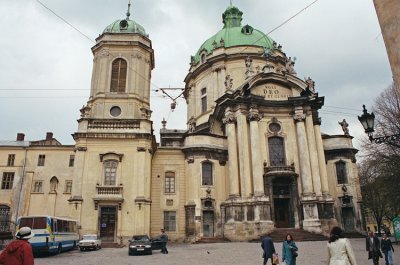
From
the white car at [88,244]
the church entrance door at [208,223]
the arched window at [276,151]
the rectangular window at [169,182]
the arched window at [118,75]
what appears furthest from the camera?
the arched window at [276,151]

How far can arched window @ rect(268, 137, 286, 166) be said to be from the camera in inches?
1355

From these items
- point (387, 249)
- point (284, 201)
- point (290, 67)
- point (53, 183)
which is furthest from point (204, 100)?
point (387, 249)

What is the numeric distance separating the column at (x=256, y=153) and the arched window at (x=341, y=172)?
9325mm

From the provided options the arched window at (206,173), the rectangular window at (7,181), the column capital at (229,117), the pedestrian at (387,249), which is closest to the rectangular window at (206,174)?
the arched window at (206,173)

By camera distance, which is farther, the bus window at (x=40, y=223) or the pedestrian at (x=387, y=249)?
the bus window at (x=40, y=223)

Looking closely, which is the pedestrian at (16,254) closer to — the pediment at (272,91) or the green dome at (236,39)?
the pediment at (272,91)

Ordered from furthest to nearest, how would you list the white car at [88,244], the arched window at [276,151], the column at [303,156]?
the arched window at [276,151], the column at [303,156], the white car at [88,244]

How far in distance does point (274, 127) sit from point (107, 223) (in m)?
19.3

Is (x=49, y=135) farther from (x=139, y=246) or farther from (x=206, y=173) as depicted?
(x=139, y=246)

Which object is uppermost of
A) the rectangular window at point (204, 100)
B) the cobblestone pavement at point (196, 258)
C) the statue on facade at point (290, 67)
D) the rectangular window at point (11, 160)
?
the statue on facade at point (290, 67)

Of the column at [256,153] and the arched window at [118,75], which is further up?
the arched window at [118,75]

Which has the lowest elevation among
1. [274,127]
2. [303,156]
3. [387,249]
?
[387,249]

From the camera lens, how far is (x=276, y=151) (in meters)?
34.8

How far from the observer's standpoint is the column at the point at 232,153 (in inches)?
1288
